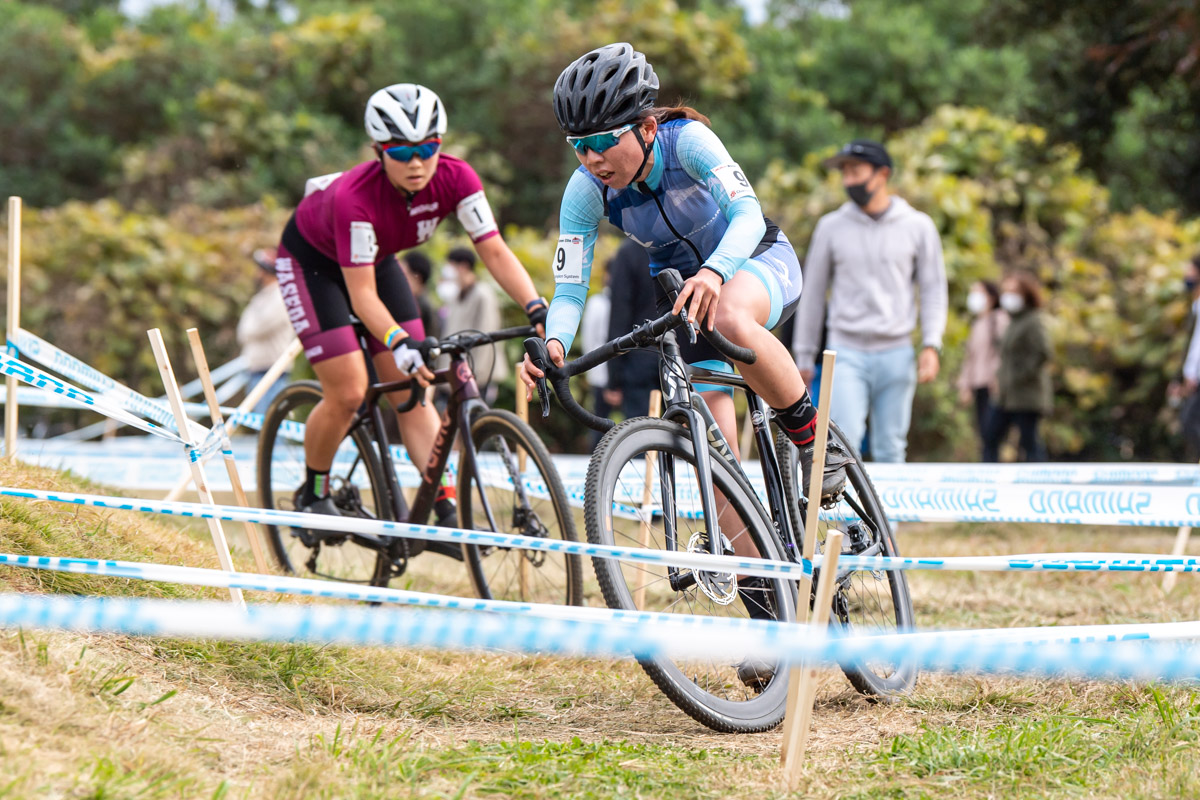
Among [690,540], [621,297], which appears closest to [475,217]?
[690,540]

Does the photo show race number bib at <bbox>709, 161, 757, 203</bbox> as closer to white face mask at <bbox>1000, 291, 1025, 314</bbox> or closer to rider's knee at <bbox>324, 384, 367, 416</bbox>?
rider's knee at <bbox>324, 384, 367, 416</bbox>

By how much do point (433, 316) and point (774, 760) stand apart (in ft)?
23.8

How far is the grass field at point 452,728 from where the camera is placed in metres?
2.76

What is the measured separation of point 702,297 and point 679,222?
0.62 meters

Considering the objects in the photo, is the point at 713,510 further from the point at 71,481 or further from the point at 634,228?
the point at 71,481

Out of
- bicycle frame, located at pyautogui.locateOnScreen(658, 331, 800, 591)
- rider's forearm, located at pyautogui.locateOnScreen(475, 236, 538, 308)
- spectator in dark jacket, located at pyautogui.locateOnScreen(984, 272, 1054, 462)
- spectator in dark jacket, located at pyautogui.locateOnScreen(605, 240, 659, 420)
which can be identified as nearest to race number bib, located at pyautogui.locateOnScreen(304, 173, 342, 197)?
rider's forearm, located at pyautogui.locateOnScreen(475, 236, 538, 308)

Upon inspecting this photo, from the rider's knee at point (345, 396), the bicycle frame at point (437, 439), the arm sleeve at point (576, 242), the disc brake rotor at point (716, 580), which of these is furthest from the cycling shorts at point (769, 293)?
the rider's knee at point (345, 396)

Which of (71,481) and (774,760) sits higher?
(71,481)

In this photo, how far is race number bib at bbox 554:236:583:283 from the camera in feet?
12.9

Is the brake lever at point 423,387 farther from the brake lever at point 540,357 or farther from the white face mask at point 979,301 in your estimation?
the white face mask at point 979,301

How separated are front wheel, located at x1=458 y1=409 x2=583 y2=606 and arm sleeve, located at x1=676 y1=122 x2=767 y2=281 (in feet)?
4.29

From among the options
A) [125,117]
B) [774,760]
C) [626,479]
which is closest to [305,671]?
[626,479]

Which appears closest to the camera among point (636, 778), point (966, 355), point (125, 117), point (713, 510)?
point (636, 778)

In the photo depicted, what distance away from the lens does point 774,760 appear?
3.13 meters
